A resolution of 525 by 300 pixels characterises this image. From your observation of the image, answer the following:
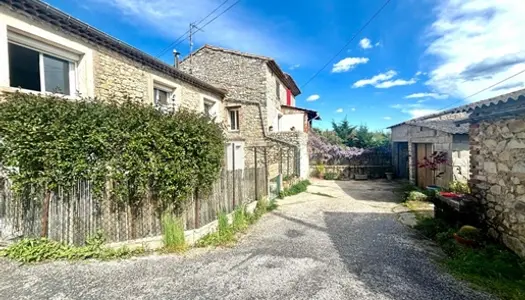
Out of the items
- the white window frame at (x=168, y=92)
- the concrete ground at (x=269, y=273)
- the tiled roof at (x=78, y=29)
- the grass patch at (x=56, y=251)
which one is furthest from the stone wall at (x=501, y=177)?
the tiled roof at (x=78, y=29)

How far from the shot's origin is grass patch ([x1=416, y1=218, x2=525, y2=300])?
3295 mm

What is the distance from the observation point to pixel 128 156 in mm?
4426

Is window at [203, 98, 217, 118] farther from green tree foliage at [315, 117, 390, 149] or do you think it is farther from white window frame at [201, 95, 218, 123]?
green tree foliage at [315, 117, 390, 149]

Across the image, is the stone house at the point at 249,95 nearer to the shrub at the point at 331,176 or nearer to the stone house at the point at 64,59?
the shrub at the point at 331,176

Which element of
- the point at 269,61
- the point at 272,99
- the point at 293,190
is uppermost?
the point at 269,61

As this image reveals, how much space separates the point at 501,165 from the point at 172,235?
674 cm

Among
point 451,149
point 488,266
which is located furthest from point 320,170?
point 488,266

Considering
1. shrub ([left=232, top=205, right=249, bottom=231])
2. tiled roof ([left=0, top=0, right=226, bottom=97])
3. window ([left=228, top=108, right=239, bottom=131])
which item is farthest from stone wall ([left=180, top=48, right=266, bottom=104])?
shrub ([left=232, top=205, right=249, bottom=231])

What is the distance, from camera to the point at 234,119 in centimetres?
1520

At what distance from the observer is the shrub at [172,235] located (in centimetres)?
475

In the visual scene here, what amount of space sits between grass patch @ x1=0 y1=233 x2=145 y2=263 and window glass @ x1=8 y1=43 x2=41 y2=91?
3.65 metres

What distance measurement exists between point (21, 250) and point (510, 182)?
9.07 m

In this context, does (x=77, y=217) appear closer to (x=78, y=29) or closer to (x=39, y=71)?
(x=39, y=71)

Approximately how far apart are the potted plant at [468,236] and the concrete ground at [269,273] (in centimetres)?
59
